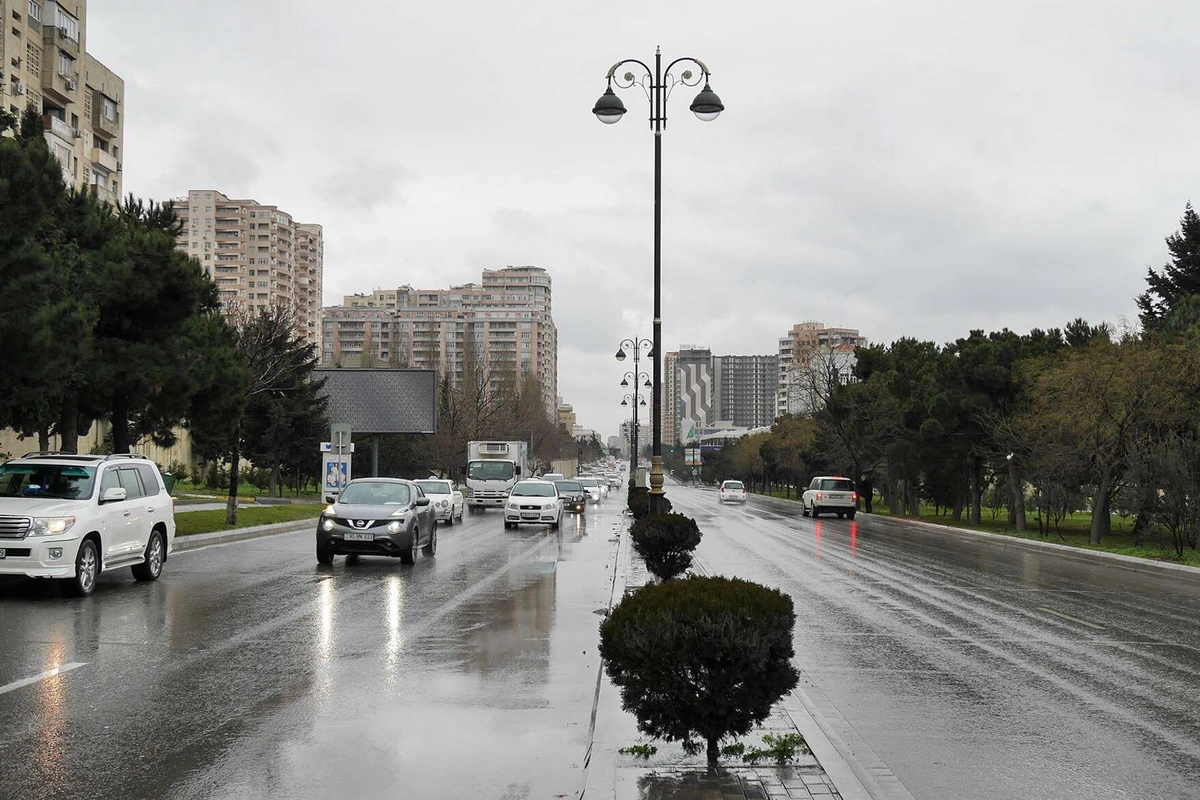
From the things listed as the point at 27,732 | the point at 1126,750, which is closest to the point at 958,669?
the point at 1126,750

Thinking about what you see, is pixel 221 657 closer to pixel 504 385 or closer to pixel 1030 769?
pixel 1030 769

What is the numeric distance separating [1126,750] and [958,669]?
313cm

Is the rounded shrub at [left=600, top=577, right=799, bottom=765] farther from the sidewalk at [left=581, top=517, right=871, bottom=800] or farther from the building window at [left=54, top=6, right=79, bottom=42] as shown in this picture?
the building window at [left=54, top=6, right=79, bottom=42]

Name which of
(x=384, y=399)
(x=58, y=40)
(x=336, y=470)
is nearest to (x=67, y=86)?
(x=58, y=40)

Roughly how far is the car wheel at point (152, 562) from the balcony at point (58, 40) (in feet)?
185

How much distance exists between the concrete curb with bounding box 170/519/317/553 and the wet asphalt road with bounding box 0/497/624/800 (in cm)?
816

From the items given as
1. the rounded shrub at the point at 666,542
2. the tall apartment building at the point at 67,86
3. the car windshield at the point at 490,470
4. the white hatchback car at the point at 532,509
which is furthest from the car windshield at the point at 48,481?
the tall apartment building at the point at 67,86

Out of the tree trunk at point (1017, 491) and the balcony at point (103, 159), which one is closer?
the tree trunk at point (1017, 491)

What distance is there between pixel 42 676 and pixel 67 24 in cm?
6705

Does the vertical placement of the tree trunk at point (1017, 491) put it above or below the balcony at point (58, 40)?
below

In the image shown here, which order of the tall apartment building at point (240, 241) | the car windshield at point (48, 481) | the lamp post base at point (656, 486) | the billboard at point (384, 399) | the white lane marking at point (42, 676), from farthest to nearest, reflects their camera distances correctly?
the tall apartment building at point (240, 241)
the billboard at point (384, 399)
the lamp post base at point (656, 486)
the car windshield at point (48, 481)
the white lane marking at point (42, 676)

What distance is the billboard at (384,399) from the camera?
5378cm

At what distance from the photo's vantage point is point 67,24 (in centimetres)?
6556

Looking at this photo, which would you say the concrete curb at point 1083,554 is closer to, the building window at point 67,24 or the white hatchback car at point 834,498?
the white hatchback car at point 834,498
